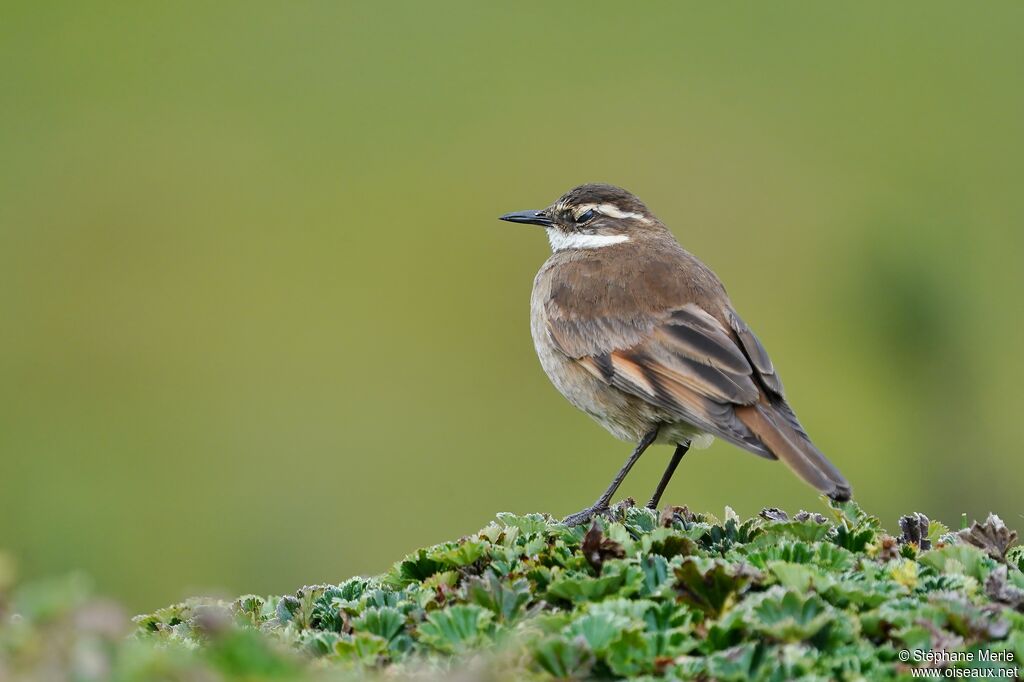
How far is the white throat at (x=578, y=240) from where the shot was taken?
11211mm

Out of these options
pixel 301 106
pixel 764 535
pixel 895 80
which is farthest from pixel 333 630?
pixel 895 80

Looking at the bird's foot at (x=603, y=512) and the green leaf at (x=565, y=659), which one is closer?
the green leaf at (x=565, y=659)

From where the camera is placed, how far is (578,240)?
37.4 feet

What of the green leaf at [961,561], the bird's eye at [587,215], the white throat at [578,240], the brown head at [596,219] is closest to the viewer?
the green leaf at [961,561]

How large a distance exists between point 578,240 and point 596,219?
22 cm

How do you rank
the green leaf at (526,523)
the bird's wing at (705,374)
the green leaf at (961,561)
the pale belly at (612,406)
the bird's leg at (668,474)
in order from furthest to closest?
the pale belly at (612,406) → the bird's leg at (668,474) → the bird's wing at (705,374) → the green leaf at (526,523) → the green leaf at (961,561)

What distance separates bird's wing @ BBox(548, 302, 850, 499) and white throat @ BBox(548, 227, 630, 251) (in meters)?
1.34

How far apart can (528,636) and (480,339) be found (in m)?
17.1

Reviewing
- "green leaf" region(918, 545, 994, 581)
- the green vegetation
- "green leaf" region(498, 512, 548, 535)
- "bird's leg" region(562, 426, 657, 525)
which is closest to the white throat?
"bird's leg" region(562, 426, 657, 525)

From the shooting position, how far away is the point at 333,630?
568 centimetres

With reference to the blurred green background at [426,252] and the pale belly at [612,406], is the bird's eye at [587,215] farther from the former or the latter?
the blurred green background at [426,252]

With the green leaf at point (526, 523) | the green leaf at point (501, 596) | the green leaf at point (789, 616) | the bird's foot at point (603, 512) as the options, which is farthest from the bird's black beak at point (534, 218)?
the green leaf at point (789, 616)

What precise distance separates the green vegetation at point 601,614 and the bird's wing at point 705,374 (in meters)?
1.48

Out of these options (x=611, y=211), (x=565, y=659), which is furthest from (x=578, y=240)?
(x=565, y=659)
